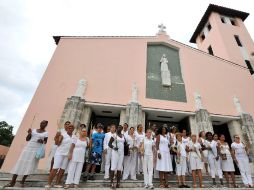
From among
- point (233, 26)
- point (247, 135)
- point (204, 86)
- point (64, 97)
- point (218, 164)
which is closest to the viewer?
point (218, 164)

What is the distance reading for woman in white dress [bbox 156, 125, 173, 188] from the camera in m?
4.97

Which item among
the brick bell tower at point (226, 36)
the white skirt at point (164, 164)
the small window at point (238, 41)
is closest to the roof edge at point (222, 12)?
the brick bell tower at point (226, 36)

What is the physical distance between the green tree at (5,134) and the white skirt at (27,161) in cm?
3893

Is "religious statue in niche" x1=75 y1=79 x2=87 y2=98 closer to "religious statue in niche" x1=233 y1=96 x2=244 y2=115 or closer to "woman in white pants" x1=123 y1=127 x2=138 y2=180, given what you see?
"woman in white pants" x1=123 y1=127 x2=138 y2=180

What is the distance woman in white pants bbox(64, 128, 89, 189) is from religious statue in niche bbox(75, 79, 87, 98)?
460 cm

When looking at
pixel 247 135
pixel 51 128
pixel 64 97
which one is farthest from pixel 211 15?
pixel 51 128

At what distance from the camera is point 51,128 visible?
8.57m

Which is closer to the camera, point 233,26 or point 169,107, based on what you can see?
point 169,107

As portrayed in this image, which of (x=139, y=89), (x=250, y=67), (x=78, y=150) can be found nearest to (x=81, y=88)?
(x=139, y=89)

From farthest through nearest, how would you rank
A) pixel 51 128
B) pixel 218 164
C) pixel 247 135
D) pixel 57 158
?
pixel 247 135
pixel 51 128
pixel 218 164
pixel 57 158

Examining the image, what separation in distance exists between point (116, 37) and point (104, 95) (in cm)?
458

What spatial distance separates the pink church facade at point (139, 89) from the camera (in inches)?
363

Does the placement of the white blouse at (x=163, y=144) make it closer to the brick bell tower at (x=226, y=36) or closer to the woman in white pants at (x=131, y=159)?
the woman in white pants at (x=131, y=159)

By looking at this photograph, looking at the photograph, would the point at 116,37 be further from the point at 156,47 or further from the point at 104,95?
the point at 104,95
